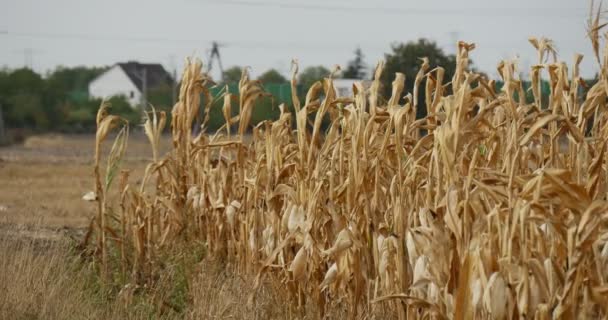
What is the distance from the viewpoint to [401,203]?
420 cm

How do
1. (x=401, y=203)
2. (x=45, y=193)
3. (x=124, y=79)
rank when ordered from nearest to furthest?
1. (x=401, y=203)
2. (x=45, y=193)
3. (x=124, y=79)

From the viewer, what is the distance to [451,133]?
384 centimetres

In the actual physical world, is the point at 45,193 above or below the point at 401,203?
below

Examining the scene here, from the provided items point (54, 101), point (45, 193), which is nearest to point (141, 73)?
point (54, 101)

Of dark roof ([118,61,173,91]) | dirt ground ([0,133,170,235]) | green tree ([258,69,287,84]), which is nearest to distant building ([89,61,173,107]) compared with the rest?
dark roof ([118,61,173,91])

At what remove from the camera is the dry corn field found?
3.59m

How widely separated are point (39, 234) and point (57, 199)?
17.8ft

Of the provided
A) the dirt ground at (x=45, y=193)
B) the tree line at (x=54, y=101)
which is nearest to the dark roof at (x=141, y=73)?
the tree line at (x=54, y=101)

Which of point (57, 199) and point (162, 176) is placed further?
point (57, 199)

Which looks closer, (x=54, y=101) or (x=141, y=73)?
(x=54, y=101)

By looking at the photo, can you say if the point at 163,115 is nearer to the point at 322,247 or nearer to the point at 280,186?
the point at 280,186

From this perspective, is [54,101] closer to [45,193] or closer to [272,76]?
[272,76]

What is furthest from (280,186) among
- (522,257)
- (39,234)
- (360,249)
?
(39,234)

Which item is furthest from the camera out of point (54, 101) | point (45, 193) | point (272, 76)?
point (272, 76)
